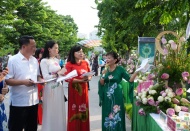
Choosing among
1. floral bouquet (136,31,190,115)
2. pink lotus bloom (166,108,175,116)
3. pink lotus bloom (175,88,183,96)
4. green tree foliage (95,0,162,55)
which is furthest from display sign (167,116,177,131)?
green tree foliage (95,0,162,55)

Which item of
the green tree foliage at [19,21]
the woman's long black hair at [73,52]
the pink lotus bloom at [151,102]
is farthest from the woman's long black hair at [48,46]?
the green tree foliage at [19,21]

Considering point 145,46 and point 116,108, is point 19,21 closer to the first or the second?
point 145,46

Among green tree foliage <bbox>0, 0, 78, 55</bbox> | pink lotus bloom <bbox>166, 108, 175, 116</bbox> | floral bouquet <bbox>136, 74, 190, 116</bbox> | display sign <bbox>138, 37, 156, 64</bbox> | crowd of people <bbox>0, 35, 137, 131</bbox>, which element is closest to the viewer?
pink lotus bloom <bbox>166, 108, 175, 116</bbox>

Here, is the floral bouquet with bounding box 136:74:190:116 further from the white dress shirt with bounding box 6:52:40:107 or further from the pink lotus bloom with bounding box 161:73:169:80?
the white dress shirt with bounding box 6:52:40:107

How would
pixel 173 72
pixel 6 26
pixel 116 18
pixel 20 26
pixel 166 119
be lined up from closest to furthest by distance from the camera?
pixel 166 119 < pixel 173 72 < pixel 116 18 < pixel 6 26 < pixel 20 26

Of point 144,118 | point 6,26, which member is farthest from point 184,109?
point 6,26

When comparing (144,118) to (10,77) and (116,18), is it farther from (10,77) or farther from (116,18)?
(116,18)

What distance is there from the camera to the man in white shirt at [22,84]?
3482 millimetres

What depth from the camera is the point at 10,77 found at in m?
3.45

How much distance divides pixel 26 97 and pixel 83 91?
4.33 feet

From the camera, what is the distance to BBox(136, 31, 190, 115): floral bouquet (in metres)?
3.28

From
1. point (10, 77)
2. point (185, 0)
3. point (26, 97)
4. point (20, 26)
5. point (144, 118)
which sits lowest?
point (144, 118)

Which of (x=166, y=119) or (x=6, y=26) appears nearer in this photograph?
(x=166, y=119)

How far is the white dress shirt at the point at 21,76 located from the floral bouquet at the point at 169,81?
1.44 meters
